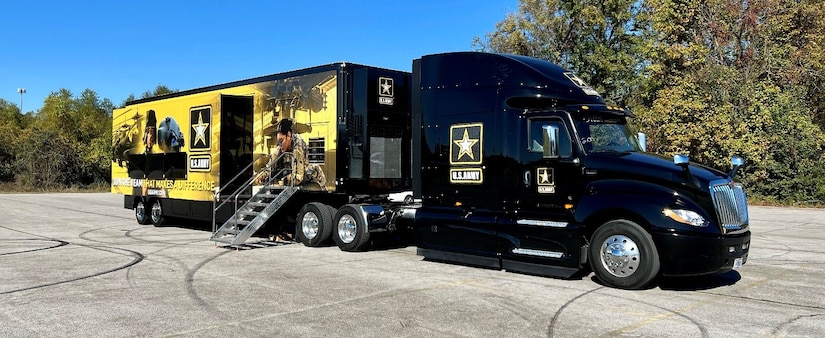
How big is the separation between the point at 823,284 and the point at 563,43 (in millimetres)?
31410

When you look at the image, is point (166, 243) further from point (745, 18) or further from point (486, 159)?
point (745, 18)

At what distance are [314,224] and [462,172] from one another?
156 inches

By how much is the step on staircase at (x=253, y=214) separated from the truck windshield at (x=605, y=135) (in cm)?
623

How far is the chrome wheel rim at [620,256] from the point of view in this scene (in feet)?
25.5

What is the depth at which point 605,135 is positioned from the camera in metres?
8.68

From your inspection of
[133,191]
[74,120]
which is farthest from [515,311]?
[74,120]

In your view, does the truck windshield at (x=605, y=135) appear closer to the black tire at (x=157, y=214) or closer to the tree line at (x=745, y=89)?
the black tire at (x=157, y=214)

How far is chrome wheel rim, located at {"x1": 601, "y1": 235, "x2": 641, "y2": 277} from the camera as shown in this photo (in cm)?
779

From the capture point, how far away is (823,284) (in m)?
8.50

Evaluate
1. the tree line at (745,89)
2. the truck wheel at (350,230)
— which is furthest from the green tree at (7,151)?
the truck wheel at (350,230)

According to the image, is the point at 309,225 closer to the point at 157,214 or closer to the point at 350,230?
the point at 350,230

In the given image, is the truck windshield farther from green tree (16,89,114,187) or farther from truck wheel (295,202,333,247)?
green tree (16,89,114,187)

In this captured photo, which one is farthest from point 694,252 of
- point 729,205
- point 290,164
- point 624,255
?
point 290,164

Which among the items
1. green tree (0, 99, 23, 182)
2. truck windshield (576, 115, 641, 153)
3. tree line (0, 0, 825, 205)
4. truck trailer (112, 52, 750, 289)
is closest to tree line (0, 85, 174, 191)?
green tree (0, 99, 23, 182)
